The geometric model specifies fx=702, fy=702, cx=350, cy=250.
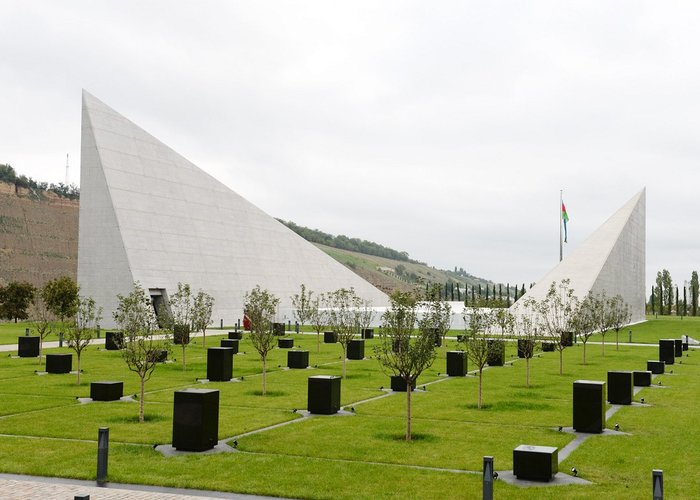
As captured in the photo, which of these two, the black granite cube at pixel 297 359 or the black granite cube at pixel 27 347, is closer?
the black granite cube at pixel 297 359

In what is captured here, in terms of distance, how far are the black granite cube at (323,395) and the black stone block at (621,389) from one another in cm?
699

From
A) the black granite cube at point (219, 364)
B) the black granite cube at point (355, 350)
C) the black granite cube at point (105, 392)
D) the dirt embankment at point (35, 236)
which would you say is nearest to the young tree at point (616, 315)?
the black granite cube at point (355, 350)

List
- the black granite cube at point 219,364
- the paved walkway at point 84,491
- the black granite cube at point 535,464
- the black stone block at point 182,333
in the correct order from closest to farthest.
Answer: the paved walkway at point 84,491 → the black granite cube at point 535,464 → the black granite cube at point 219,364 → the black stone block at point 182,333

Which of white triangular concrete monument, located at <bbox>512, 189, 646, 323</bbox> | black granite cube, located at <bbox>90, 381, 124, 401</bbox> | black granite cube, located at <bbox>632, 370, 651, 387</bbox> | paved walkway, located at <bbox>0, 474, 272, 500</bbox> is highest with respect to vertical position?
white triangular concrete monument, located at <bbox>512, 189, 646, 323</bbox>

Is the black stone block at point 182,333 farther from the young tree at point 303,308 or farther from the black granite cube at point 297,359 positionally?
the young tree at point 303,308

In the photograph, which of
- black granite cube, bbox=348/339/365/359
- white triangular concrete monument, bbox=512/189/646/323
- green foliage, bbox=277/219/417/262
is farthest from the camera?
green foliage, bbox=277/219/417/262

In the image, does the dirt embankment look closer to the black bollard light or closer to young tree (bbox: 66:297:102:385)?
young tree (bbox: 66:297:102:385)

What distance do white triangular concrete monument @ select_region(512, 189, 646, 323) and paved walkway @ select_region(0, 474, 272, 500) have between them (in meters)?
42.2

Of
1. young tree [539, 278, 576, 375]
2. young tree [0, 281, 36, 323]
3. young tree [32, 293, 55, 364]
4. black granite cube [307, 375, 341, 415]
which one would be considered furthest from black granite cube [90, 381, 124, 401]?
young tree [0, 281, 36, 323]

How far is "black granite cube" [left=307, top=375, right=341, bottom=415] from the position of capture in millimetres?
15023

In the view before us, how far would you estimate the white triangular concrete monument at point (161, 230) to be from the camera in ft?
159

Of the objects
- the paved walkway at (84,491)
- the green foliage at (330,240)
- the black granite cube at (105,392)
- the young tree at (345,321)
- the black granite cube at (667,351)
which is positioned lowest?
the paved walkway at (84,491)

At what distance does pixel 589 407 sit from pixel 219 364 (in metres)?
11.3

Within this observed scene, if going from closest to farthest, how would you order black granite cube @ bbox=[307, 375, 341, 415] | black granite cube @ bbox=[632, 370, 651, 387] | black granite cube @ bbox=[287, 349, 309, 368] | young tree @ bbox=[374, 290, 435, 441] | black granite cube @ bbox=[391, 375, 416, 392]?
1. young tree @ bbox=[374, 290, 435, 441]
2. black granite cube @ bbox=[307, 375, 341, 415]
3. black granite cube @ bbox=[391, 375, 416, 392]
4. black granite cube @ bbox=[632, 370, 651, 387]
5. black granite cube @ bbox=[287, 349, 309, 368]
